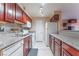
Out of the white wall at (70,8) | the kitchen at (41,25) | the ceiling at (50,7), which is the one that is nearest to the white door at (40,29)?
the kitchen at (41,25)

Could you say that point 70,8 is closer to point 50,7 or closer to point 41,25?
point 50,7

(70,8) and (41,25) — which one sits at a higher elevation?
(70,8)

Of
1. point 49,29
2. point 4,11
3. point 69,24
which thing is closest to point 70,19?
point 69,24

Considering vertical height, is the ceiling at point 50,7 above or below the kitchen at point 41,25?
above

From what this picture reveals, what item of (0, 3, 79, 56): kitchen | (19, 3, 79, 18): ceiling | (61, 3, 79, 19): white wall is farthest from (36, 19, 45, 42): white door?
(19, 3, 79, 18): ceiling

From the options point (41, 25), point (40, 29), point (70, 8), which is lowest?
point (40, 29)

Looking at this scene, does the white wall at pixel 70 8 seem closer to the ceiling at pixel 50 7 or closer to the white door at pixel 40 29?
the ceiling at pixel 50 7

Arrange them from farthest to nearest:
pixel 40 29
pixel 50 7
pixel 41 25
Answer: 1. pixel 40 29
2. pixel 41 25
3. pixel 50 7

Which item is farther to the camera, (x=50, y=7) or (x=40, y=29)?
(x=40, y=29)

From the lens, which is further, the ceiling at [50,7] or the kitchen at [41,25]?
the ceiling at [50,7]

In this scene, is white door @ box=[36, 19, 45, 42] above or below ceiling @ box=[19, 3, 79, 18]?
below

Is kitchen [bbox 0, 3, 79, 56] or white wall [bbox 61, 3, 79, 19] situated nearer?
kitchen [bbox 0, 3, 79, 56]

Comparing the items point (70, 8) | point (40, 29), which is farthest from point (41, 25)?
point (70, 8)

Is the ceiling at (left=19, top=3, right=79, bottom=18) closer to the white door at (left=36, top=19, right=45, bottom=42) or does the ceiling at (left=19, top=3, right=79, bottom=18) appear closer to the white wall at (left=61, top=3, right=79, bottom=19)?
the white wall at (left=61, top=3, right=79, bottom=19)
